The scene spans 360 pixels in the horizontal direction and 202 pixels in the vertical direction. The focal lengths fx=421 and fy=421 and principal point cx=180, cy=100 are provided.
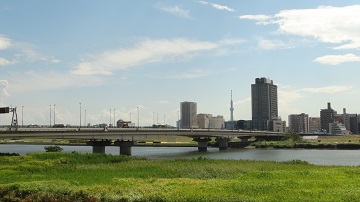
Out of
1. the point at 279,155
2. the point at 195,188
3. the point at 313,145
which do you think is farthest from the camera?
the point at 313,145

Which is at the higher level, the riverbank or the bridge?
the bridge

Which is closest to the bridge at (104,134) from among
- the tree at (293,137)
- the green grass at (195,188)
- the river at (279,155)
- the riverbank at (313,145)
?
the river at (279,155)

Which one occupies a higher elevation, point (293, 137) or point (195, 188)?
point (195, 188)

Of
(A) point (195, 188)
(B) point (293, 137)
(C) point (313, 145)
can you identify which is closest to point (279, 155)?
(C) point (313, 145)

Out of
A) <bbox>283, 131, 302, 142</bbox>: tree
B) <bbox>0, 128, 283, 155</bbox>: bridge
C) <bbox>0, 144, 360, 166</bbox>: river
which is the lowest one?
<bbox>0, 144, 360, 166</bbox>: river

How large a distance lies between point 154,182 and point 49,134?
58.3m

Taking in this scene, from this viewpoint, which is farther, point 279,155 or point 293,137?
point 293,137

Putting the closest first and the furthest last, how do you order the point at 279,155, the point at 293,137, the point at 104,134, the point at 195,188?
the point at 195,188
the point at 104,134
the point at 279,155
the point at 293,137

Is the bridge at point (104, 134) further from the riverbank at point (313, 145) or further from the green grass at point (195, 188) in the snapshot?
the green grass at point (195, 188)

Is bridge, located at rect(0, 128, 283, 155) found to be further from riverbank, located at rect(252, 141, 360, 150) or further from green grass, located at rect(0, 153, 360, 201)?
green grass, located at rect(0, 153, 360, 201)

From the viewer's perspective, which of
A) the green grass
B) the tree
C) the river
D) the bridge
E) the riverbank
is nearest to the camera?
the green grass

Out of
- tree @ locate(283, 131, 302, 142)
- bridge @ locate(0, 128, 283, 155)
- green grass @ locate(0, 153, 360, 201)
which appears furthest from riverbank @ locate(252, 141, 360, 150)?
green grass @ locate(0, 153, 360, 201)

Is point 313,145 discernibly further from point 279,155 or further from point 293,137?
point 279,155

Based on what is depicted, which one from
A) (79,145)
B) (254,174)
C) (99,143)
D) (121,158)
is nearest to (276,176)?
(254,174)
